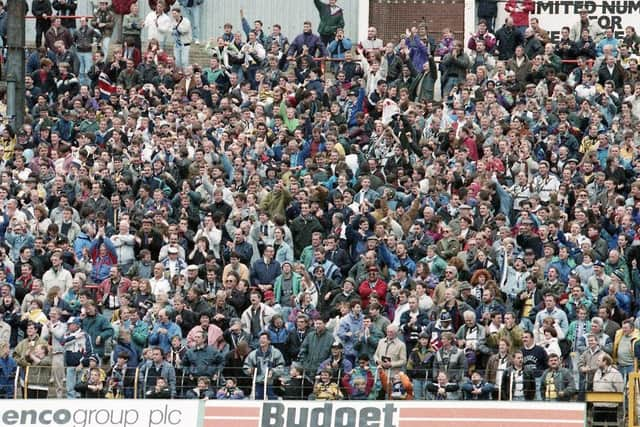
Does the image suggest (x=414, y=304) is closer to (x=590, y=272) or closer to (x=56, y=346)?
(x=590, y=272)

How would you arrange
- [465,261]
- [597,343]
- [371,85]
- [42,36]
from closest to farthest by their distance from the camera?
[597,343] → [465,261] → [371,85] → [42,36]

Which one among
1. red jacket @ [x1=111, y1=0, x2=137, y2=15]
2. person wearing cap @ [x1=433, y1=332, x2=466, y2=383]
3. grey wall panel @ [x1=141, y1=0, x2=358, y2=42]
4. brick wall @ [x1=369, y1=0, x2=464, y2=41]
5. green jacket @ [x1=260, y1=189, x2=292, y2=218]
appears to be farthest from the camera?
grey wall panel @ [x1=141, y1=0, x2=358, y2=42]

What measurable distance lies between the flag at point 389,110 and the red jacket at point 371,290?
6349 millimetres

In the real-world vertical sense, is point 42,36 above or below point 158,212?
above

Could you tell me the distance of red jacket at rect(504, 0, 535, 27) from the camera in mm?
44688

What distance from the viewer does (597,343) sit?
105 ft

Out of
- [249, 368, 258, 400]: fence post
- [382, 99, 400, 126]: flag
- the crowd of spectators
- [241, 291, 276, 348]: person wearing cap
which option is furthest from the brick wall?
[249, 368, 258, 400]: fence post

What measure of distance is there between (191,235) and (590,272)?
20.9ft

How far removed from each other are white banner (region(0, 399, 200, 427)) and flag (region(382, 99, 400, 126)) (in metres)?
10.0

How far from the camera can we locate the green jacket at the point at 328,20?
148ft

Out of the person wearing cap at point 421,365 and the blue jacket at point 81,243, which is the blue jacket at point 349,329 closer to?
the person wearing cap at point 421,365

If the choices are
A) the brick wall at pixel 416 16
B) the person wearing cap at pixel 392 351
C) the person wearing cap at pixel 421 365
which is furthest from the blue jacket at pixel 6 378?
the brick wall at pixel 416 16

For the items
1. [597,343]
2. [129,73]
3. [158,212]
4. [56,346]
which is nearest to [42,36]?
[129,73]

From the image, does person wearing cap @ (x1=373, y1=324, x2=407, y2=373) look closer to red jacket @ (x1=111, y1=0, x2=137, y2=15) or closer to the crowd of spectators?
the crowd of spectators
